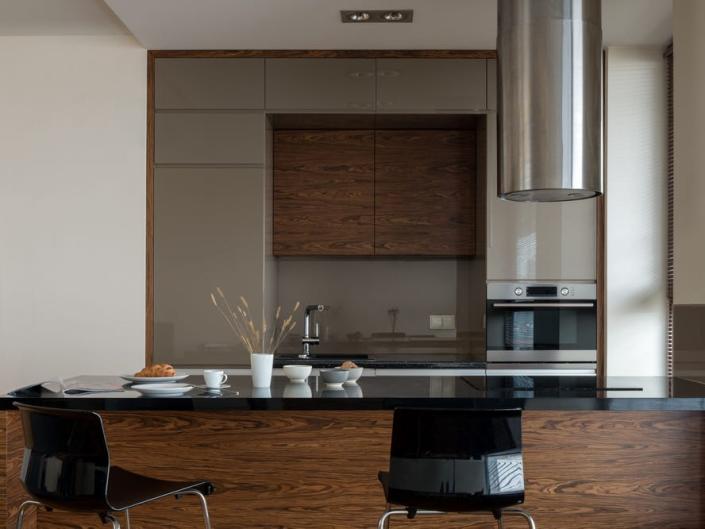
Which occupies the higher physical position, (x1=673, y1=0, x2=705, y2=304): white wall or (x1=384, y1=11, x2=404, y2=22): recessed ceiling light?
(x1=384, y1=11, x2=404, y2=22): recessed ceiling light

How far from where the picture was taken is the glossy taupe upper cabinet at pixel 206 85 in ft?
16.4

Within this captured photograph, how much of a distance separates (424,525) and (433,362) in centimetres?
181

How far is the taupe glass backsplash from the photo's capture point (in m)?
5.46

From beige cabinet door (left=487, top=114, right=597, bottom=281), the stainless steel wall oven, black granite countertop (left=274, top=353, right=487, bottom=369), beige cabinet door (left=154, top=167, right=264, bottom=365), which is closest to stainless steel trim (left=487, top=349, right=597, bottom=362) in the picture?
the stainless steel wall oven

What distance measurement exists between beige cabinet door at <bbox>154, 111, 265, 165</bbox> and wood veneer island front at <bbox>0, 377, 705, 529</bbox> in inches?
88.9

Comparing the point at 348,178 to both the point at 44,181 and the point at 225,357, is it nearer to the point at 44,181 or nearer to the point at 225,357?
the point at 225,357

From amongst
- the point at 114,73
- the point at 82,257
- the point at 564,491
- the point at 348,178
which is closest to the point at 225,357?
the point at 82,257

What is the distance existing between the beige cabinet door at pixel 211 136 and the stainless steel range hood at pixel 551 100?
187cm

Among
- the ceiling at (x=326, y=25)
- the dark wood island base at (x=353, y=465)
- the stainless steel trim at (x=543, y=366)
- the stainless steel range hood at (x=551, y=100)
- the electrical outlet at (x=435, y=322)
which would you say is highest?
the ceiling at (x=326, y=25)

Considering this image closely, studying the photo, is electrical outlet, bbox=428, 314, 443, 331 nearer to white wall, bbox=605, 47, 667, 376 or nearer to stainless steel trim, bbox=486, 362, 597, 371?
stainless steel trim, bbox=486, 362, 597, 371

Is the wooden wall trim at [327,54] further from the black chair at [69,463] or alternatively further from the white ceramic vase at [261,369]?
the black chair at [69,463]

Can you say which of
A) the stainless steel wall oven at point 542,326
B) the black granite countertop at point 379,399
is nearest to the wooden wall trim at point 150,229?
the black granite countertop at point 379,399

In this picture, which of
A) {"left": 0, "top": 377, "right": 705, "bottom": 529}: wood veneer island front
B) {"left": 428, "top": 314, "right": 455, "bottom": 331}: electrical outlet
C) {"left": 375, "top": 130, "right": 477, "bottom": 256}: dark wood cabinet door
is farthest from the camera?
{"left": 428, "top": 314, "right": 455, "bottom": 331}: electrical outlet

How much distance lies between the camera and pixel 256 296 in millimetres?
4996
